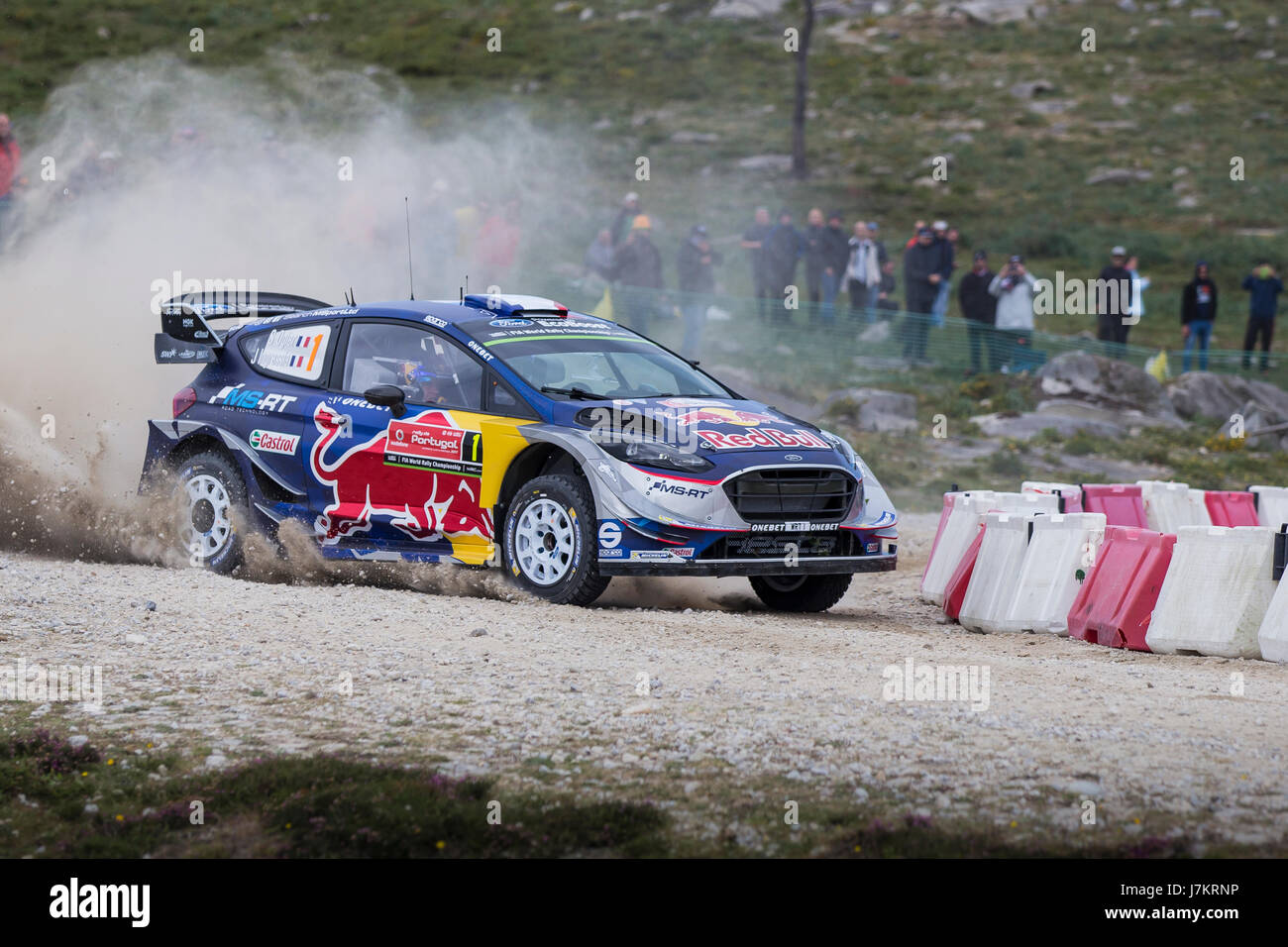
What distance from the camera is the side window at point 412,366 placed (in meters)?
10.3

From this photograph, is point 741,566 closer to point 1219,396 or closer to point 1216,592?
Answer: point 1216,592

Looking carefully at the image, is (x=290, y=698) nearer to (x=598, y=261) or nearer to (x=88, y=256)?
(x=88, y=256)

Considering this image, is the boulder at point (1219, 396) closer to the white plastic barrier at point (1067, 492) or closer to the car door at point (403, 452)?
the white plastic barrier at point (1067, 492)

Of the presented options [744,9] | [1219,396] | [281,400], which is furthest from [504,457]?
[744,9]

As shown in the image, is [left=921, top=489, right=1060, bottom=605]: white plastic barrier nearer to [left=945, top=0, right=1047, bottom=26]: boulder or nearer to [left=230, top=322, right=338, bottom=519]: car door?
[left=230, top=322, right=338, bottom=519]: car door

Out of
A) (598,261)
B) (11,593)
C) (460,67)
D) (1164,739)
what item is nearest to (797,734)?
(1164,739)

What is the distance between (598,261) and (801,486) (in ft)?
49.8

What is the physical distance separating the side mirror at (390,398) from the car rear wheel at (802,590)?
2.47 metres

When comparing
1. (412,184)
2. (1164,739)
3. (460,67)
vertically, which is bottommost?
(1164,739)

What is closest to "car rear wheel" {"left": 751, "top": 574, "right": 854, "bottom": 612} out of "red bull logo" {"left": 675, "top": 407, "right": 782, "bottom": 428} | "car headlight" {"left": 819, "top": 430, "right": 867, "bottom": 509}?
"car headlight" {"left": 819, "top": 430, "right": 867, "bottom": 509}

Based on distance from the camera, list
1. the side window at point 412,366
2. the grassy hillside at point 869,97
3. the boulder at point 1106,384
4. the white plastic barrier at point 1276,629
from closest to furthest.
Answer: the white plastic barrier at point 1276,629
the side window at point 412,366
the boulder at point 1106,384
the grassy hillside at point 869,97

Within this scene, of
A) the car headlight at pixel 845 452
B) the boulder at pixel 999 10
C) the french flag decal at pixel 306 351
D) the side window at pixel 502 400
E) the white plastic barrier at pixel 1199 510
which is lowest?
the white plastic barrier at pixel 1199 510

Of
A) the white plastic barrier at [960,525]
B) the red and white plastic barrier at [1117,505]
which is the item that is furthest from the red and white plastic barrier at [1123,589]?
the red and white plastic barrier at [1117,505]

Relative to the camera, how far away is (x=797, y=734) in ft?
20.8
